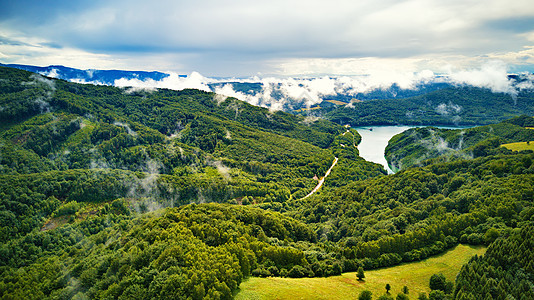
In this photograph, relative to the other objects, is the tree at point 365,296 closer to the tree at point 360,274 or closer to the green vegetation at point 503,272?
the tree at point 360,274

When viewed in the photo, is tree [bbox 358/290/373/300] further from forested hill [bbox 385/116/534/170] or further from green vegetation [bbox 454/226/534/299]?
forested hill [bbox 385/116/534/170]

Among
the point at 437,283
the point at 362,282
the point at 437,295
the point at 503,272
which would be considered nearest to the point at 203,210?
the point at 362,282

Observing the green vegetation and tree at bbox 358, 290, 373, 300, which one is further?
tree at bbox 358, 290, 373, 300

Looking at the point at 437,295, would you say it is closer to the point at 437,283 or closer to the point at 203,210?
the point at 437,283

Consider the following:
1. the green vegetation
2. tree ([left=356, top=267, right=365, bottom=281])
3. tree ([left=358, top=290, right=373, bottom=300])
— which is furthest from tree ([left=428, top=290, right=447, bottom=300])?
tree ([left=356, top=267, right=365, bottom=281])

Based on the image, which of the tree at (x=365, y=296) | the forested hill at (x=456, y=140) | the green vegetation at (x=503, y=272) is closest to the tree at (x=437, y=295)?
the green vegetation at (x=503, y=272)

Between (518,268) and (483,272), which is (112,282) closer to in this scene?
(483,272)
